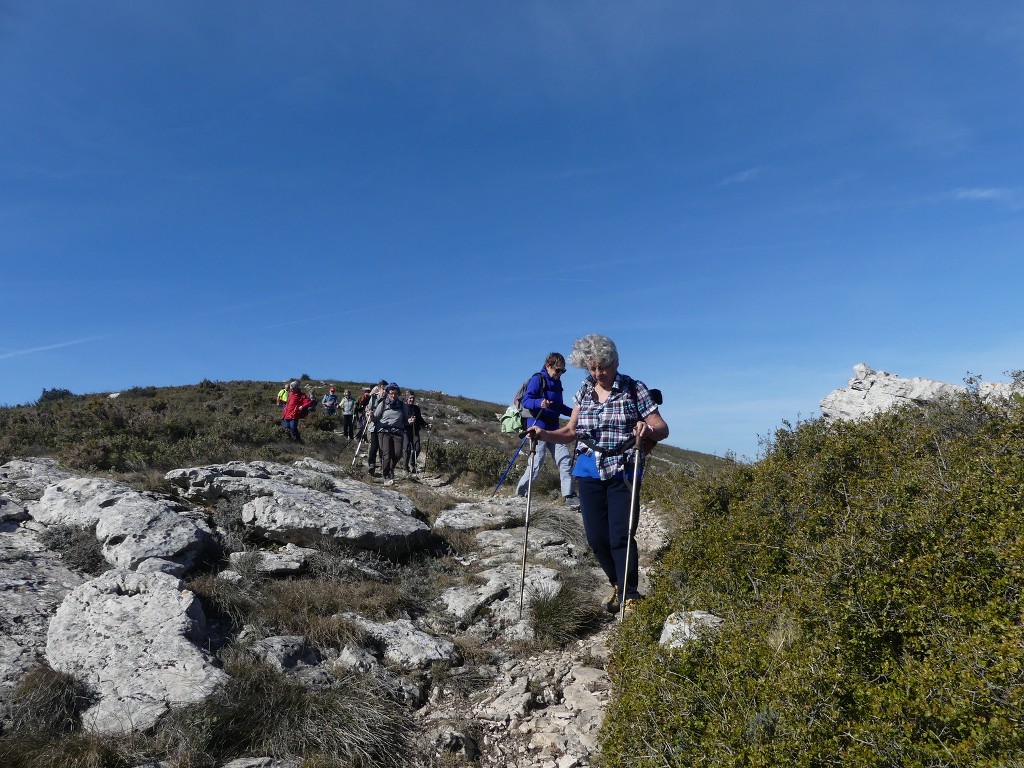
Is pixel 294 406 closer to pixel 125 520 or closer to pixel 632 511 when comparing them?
pixel 125 520

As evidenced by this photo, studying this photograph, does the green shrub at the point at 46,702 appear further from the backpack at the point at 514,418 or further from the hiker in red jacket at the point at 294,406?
the hiker in red jacket at the point at 294,406

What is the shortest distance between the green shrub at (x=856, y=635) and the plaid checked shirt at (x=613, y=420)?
113cm

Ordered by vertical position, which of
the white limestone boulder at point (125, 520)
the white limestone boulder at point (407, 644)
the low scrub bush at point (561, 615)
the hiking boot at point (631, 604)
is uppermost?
the white limestone boulder at point (125, 520)

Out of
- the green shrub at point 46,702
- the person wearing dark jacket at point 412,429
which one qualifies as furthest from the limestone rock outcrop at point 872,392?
the green shrub at point 46,702

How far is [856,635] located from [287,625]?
4262mm

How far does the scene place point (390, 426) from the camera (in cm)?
1255

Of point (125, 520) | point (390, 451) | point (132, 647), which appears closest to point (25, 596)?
point (125, 520)

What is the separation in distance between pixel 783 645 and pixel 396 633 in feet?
10.7

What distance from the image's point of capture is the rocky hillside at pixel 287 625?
373 centimetres

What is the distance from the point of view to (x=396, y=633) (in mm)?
5246

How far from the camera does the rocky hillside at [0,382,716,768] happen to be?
373 centimetres

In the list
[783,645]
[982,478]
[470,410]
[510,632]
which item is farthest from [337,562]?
[470,410]

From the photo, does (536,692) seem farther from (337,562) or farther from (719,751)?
(337,562)

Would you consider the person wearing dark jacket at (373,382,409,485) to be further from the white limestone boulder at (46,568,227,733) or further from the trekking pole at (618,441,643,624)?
the trekking pole at (618,441,643,624)
